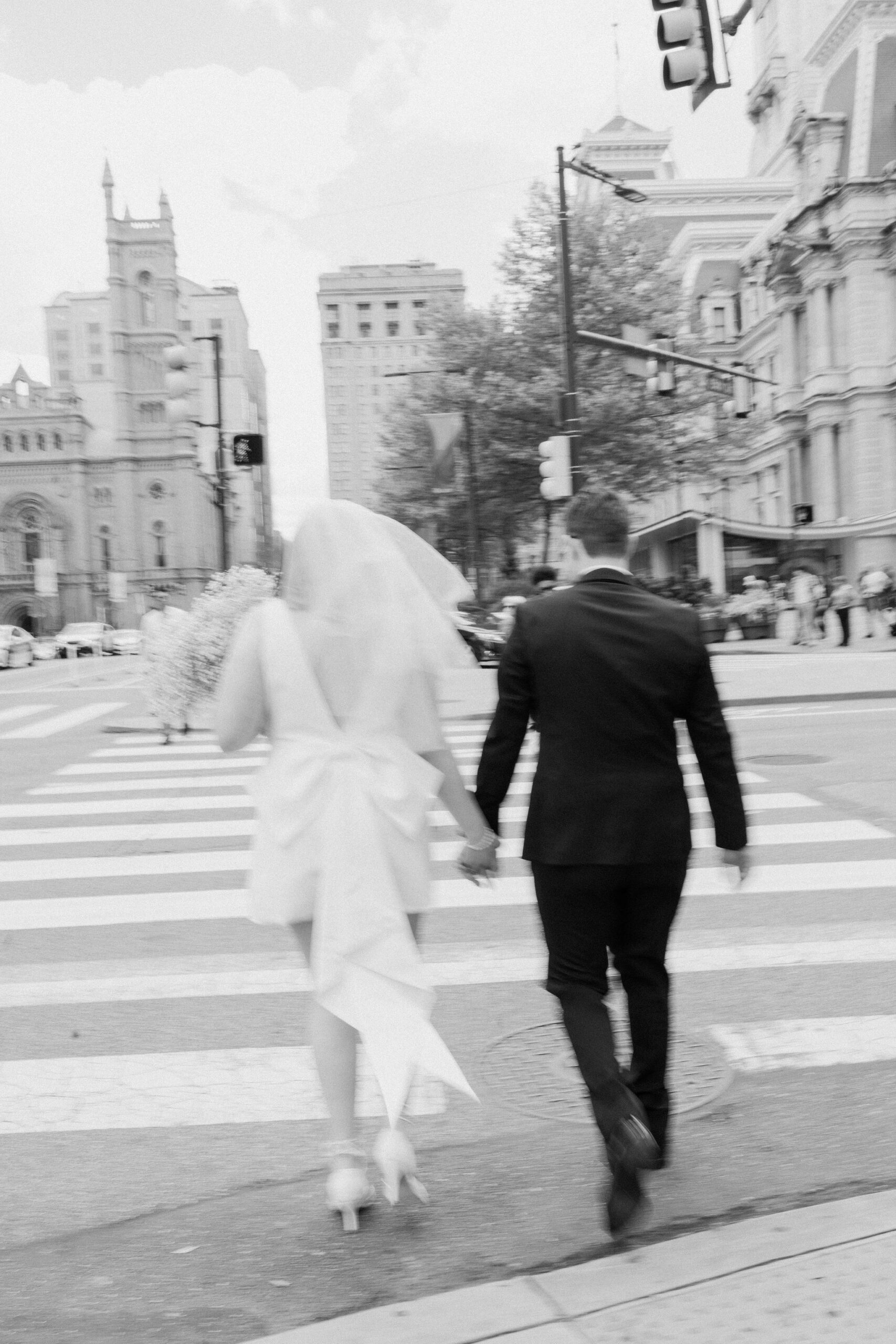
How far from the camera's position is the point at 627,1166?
308 centimetres

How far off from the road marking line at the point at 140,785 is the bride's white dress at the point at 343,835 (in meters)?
7.84

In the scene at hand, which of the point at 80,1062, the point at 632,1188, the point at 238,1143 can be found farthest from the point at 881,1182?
the point at 80,1062

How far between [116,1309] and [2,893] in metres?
4.79

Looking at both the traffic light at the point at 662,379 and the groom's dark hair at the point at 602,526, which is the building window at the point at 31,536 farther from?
the groom's dark hair at the point at 602,526

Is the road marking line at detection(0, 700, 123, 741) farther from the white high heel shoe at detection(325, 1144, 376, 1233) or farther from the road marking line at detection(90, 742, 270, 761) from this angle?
the white high heel shoe at detection(325, 1144, 376, 1233)

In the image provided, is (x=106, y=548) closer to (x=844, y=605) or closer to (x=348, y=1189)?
(x=844, y=605)

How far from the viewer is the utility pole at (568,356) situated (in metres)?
18.5

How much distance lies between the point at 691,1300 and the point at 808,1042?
2020 millimetres

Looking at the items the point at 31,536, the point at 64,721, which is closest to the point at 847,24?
the point at 64,721

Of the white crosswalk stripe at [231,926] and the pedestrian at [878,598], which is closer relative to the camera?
the white crosswalk stripe at [231,926]

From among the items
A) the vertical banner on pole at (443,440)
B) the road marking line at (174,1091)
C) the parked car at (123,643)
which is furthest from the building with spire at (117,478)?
the road marking line at (174,1091)

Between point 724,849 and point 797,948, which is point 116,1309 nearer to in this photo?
point 724,849

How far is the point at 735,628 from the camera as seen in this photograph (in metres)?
36.0

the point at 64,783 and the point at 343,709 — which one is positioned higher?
the point at 343,709
